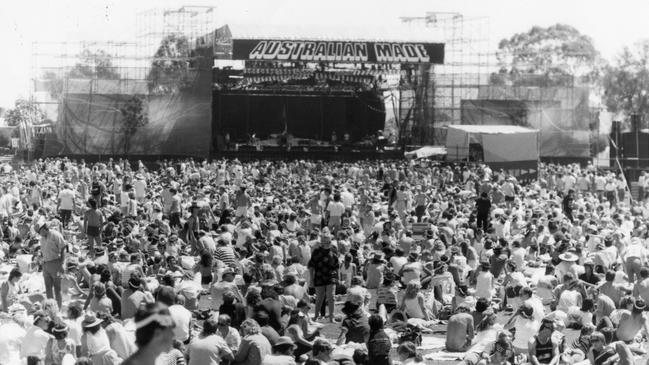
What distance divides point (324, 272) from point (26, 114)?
2723 inches

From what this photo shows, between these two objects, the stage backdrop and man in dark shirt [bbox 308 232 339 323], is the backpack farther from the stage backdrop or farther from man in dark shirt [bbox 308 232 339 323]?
the stage backdrop

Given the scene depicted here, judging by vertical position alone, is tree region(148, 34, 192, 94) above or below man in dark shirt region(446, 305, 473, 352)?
above

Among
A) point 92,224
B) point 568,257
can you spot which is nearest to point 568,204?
point 568,257

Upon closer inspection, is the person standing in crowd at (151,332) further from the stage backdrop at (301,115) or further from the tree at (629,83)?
the tree at (629,83)

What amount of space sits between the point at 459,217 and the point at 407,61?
22.7m

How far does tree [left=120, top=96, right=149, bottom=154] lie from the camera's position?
48.5 metres

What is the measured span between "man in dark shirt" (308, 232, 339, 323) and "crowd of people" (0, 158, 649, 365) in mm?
21

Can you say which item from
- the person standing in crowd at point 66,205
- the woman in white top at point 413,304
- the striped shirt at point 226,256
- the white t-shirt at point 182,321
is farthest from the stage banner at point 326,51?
the white t-shirt at point 182,321

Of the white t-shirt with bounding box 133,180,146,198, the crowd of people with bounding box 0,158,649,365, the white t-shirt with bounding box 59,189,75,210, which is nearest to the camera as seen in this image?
the crowd of people with bounding box 0,158,649,365

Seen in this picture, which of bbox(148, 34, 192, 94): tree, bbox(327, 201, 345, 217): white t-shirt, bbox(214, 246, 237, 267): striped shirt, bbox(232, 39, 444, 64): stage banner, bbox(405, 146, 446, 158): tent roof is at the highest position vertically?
bbox(232, 39, 444, 64): stage banner

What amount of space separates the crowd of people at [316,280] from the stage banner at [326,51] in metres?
15.8

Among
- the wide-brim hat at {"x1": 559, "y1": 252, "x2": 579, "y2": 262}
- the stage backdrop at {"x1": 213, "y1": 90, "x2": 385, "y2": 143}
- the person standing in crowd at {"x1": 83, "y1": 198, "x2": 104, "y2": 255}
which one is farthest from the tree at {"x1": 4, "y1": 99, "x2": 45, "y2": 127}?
the wide-brim hat at {"x1": 559, "y1": 252, "x2": 579, "y2": 262}

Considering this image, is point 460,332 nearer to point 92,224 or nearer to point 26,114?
point 92,224

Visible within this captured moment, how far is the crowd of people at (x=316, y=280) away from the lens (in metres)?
10.4
